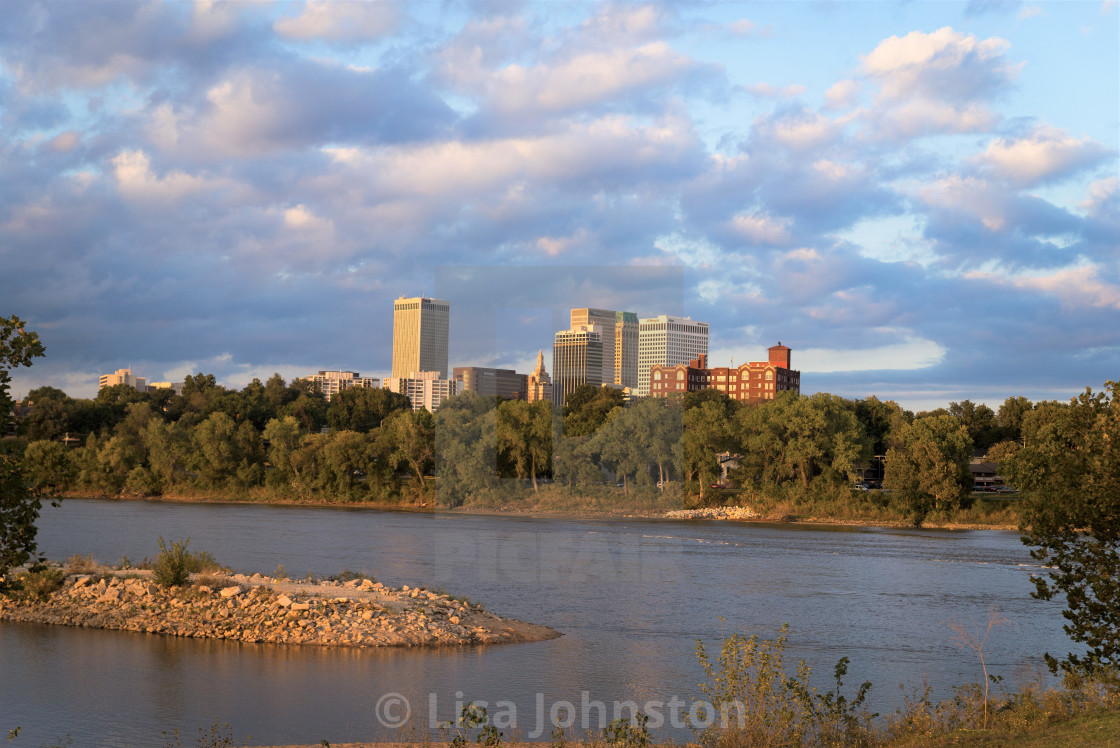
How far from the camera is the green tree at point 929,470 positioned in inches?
2596

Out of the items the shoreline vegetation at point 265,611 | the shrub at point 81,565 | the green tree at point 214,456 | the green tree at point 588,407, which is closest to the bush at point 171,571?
the shoreline vegetation at point 265,611

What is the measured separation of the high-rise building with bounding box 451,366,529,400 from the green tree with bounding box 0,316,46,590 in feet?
42.1

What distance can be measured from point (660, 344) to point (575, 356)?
3.66m

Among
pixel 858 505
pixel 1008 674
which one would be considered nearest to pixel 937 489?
pixel 858 505

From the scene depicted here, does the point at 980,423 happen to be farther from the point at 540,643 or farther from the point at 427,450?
the point at 540,643

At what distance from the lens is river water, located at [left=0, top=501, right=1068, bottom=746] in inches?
609

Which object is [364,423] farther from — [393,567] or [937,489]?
[393,567]

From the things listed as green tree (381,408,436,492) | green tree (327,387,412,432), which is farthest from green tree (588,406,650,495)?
green tree (327,387,412,432)

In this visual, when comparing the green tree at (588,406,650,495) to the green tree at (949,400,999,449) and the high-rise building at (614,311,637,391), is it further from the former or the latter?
the green tree at (949,400,999,449)

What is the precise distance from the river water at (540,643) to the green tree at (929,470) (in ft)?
48.4

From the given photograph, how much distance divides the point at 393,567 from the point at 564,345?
1879 centimetres

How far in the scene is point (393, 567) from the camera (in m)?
35.9

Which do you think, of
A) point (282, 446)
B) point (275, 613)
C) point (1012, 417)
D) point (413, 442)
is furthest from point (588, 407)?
point (1012, 417)

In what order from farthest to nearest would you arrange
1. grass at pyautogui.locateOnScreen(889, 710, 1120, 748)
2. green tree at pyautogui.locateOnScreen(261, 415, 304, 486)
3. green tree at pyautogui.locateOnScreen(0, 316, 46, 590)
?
green tree at pyautogui.locateOnScreen(261, 415, 304, 486), grass at pyautogui.locateOnScreen(889, 710, 1120, 748), green tree at pyautogui.locateOnScreen(0, 316, 46, 590)
